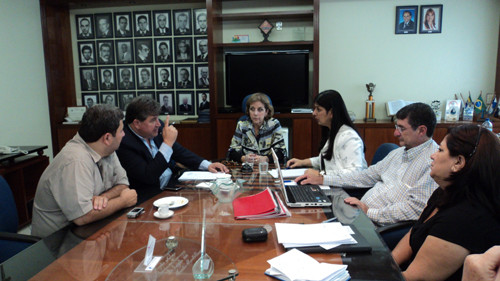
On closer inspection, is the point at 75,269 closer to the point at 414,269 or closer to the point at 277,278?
the point at 277,278

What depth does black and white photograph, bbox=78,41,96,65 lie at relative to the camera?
4.72 meters

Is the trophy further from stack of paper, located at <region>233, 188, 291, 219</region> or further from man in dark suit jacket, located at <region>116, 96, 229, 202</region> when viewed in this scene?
stack of paper, located at <region>233, 188, 291, 219</region>

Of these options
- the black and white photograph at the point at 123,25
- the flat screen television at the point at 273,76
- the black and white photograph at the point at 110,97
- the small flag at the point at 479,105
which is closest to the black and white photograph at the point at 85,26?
the black and white photograph at the point at 123,25

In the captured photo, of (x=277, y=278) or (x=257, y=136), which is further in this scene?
(x=257, y=136)

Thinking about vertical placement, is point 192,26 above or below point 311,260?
above

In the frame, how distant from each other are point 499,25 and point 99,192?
15.1ft

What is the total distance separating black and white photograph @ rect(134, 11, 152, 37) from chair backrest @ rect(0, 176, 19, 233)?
315 centimetres

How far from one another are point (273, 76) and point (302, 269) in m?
3.39

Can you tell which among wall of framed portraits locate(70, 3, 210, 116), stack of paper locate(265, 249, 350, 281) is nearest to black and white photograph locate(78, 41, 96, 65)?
wall of framed portraits locate(70, 3, 210, 116)

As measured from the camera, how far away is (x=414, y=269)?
1.33 m

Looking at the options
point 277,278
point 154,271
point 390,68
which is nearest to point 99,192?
point 154,271

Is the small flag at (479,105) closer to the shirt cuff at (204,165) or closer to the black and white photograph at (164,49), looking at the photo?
the shirt cuff at (204,165)

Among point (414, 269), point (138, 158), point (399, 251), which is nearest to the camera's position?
point (414, 269)

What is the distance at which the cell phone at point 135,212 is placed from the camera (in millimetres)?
1593
